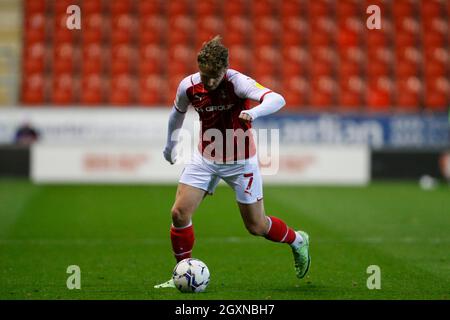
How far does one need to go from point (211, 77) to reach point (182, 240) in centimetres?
131

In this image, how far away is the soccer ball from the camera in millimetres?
6562

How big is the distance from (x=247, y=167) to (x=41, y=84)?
15.8 meters

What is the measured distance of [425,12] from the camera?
23234mm

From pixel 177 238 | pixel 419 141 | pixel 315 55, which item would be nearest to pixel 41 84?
pixel 315 55

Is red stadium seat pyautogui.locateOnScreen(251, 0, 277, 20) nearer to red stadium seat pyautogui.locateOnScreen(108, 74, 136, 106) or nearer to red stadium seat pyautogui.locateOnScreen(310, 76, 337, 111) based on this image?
red stadium seat pyautogui.locateOnScreen(310, 76, 337, 111)

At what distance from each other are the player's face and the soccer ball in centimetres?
133

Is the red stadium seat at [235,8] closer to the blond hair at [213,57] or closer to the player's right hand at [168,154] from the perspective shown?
the player's right hand at [168,154]

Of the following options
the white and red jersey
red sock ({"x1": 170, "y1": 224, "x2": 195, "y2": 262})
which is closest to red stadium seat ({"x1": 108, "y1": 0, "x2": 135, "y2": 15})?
the white and red jersey

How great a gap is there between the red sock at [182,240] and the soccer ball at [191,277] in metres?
0.29

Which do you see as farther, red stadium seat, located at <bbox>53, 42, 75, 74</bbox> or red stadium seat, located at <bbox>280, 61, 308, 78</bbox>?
red stadium seat, located at <bbox>280, 61, 308, 78</bbox>

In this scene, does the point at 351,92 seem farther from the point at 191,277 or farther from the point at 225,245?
the point at 191,277

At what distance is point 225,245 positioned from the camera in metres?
9.77

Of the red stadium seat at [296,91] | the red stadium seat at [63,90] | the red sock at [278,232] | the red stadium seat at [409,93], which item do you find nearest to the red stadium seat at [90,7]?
the red stadium seat at [63,90]
